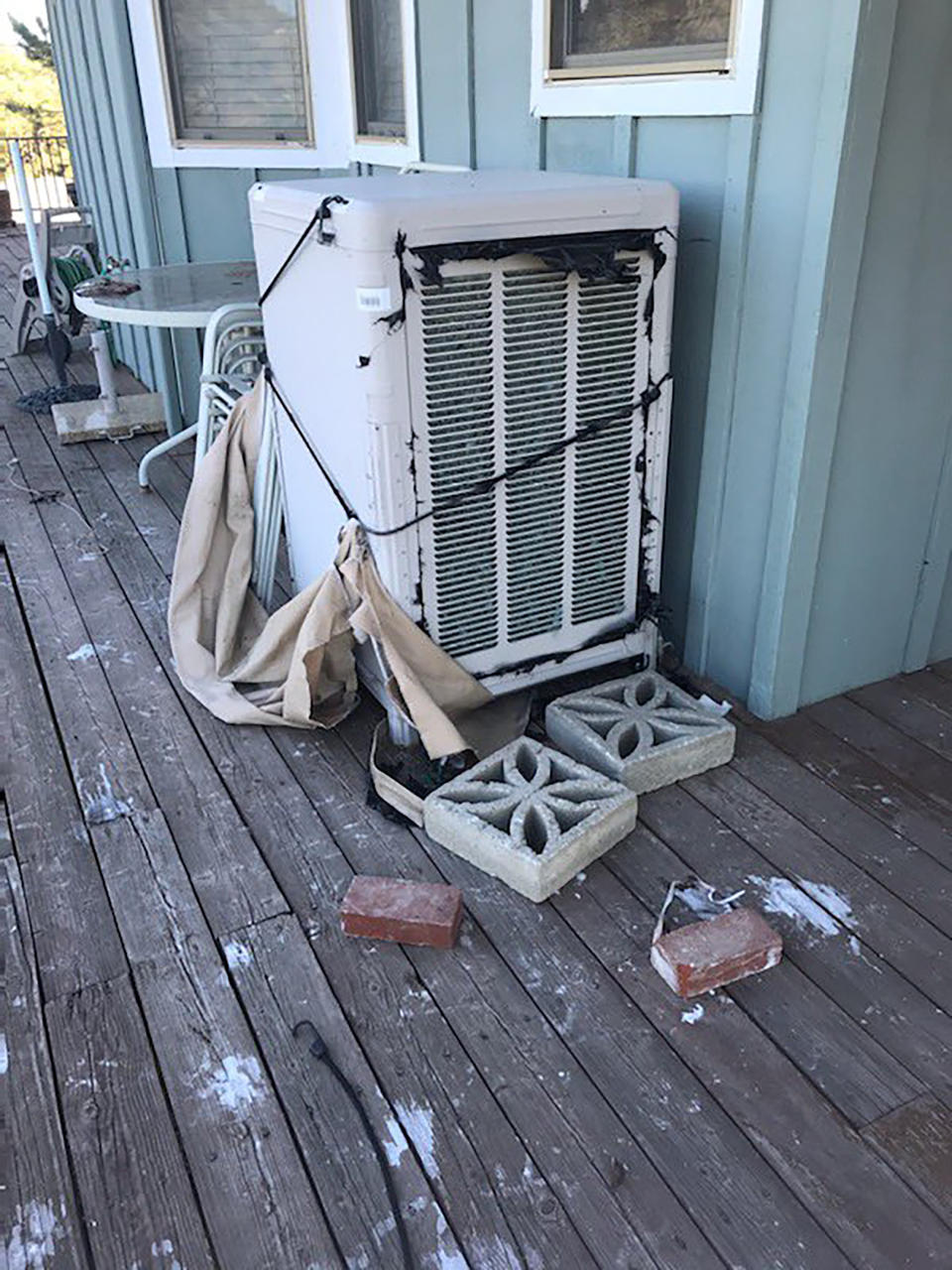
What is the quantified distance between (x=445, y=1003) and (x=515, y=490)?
1.07 m

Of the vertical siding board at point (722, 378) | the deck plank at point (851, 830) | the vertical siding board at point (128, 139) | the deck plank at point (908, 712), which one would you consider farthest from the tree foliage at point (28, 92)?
the deck plank at point (851, 830)

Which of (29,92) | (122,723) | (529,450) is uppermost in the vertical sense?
(29,92)

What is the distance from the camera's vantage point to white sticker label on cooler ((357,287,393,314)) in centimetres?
189

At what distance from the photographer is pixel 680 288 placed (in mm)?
2344

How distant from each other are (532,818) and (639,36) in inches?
68.9

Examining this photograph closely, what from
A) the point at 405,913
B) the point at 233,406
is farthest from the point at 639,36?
the point at 405,913

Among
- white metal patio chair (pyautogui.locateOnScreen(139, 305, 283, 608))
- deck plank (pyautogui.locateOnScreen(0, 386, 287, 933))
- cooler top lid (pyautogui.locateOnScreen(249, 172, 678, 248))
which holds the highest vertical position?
cooler top lid (pyautogui.locateOnScreen(249, 172, 678, 248))

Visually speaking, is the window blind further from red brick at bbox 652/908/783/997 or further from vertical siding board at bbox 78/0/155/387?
vertical siding board at bbox 78/0/155/387

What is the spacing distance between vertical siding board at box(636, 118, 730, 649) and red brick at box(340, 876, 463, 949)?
113 cm

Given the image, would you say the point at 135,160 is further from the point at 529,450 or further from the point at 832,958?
the point at 832,958

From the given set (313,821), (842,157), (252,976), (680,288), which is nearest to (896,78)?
(842,157)

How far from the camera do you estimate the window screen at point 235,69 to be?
4066 mm

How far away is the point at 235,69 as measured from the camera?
4.17 metres

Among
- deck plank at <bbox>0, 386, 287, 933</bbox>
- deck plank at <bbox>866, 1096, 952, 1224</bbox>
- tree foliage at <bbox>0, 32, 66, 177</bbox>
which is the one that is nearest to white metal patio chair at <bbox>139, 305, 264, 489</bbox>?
deck plank at <bbox>0, 386, 287, 933</bbox>
